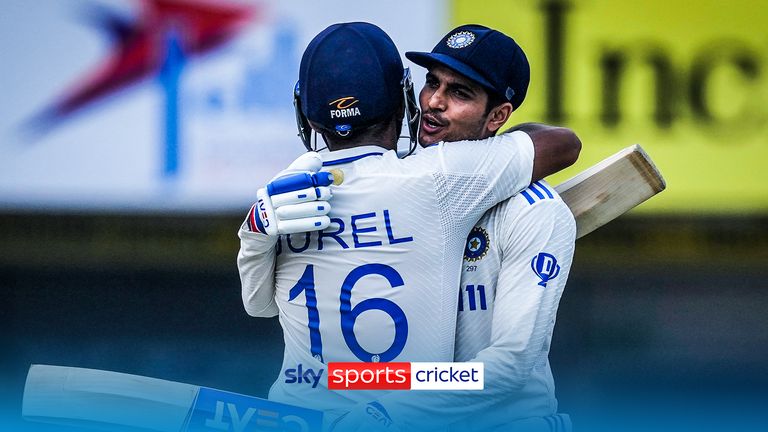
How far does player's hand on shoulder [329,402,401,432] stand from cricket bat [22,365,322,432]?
79 millimetres

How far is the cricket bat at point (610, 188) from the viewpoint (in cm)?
251

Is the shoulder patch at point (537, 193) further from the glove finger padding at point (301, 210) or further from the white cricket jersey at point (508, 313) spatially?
the glove finger padding at point (301, 210)

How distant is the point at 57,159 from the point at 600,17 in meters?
2.66

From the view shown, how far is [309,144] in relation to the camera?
2.42 m

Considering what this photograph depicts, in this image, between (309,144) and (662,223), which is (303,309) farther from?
(662,223)

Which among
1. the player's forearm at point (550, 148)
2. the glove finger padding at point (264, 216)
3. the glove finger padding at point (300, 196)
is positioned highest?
the player's forearm at point (550, 148)

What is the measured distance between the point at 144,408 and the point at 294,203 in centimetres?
55

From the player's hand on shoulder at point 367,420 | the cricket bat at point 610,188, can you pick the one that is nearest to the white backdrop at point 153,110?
the cricket bat at point 610,188

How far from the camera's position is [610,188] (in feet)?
8.29

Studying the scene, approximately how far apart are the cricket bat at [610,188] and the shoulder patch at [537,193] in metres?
0.17

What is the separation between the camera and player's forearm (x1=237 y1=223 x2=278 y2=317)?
227 centimetres

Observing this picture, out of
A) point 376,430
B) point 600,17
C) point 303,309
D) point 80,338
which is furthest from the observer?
point 80,338

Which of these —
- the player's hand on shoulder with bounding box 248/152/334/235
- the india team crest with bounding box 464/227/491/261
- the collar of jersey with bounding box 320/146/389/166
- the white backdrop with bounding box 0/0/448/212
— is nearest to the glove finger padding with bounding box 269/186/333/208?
the player's hand on shoulder with bounding box 248/152/334/235

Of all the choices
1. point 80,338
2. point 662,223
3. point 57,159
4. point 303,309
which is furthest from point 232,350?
point 303,309
